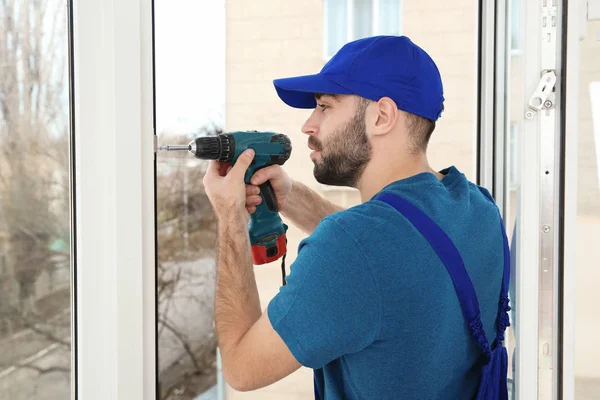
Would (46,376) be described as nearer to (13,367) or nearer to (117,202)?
(13,367)

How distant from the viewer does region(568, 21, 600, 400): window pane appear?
95 centimetres

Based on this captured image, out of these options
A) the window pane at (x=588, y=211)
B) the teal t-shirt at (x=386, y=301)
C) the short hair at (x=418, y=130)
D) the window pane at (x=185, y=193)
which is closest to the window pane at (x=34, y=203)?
the window pane at (x=185, y=193)

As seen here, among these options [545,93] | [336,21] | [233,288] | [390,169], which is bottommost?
[233,288]

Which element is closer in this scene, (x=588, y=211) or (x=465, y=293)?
(x=465, y=293)

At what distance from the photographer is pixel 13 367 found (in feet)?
2.54

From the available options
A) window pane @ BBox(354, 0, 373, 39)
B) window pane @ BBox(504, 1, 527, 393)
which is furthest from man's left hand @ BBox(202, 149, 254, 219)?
window pane @ BBox(354, 0, 373, 39)

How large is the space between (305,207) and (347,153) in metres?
0.41

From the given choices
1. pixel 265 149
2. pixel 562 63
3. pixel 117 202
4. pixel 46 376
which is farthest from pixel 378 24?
pixel 46 376

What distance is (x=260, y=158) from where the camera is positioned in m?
1.16

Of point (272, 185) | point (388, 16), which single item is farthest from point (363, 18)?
point (272, 185)

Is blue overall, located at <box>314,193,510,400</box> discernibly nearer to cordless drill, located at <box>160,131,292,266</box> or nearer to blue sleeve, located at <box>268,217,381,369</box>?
blue sleeve, located at <box>268,217,381,369</box>

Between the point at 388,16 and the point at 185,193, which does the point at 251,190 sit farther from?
the point at 388,16

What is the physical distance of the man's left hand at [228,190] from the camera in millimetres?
1035

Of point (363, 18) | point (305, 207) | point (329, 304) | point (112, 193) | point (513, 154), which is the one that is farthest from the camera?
point (363, 18)
